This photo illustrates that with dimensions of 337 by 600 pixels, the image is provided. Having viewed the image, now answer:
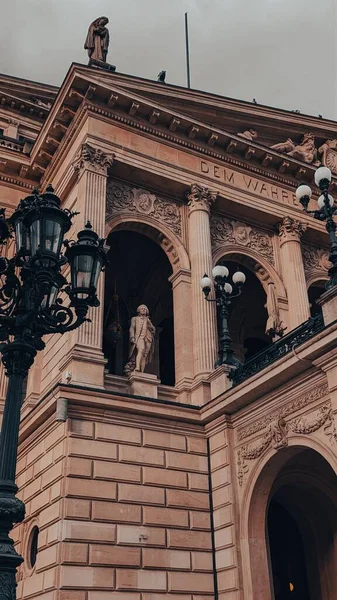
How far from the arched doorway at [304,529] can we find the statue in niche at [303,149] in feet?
43.4

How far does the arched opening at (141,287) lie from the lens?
26422 millimetres

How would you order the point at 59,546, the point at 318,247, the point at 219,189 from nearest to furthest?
the point at 59,546, the point at 219,189, the point at 318,247

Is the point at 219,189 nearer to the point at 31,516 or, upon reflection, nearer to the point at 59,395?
the point at 59,395

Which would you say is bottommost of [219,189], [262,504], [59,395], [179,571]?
[179,571]

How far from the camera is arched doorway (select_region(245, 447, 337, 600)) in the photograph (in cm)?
1969

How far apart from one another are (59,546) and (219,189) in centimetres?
1394

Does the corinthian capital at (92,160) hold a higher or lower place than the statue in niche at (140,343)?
higher

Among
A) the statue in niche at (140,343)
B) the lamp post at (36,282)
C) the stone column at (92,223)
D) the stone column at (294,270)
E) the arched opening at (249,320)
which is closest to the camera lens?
the lamp post at (36,282)

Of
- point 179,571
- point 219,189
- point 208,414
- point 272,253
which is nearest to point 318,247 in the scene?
point 272,253

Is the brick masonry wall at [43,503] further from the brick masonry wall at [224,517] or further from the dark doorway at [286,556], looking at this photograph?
the dark doorway at [286,556]

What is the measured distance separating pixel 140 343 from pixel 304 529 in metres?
7.93

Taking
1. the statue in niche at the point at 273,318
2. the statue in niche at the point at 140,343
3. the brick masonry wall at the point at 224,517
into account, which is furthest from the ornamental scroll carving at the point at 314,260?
the brick masonry wall at the point at 224,517

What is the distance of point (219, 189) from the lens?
2409 centimetres

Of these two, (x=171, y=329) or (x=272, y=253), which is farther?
(x=171, y=329)
